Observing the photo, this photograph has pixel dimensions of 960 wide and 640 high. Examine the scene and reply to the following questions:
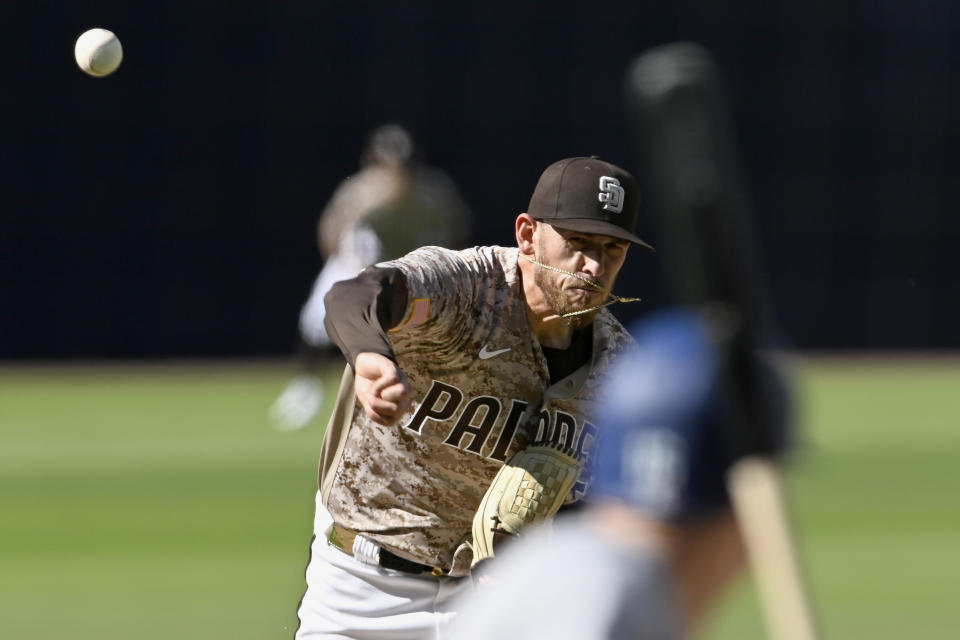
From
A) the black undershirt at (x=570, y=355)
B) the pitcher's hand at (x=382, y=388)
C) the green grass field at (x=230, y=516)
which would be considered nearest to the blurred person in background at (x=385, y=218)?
the green grass field at (x=230, y=516)

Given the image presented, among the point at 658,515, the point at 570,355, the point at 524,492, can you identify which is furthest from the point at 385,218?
the point at 658,515

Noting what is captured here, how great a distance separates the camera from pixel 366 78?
23719mm

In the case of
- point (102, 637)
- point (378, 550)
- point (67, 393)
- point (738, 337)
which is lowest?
point (67, 393)

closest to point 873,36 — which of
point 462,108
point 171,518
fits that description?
point 462,108

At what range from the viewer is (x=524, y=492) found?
4.92 m

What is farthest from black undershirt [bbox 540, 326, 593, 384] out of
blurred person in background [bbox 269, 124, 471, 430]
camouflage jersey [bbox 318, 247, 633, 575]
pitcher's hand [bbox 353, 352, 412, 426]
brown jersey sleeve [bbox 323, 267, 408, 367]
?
blurred person in background [bbox 269, 124, 471, 430]

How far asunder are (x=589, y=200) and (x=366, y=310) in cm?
92

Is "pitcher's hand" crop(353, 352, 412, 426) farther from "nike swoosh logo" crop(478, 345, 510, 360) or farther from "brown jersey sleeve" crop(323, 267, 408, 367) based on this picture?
"nike swoosh logo" crop(478, 345, 510, 360)

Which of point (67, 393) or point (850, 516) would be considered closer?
point (850, 516)

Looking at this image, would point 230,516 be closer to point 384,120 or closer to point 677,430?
point 677,430

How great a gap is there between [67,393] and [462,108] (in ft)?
23.9

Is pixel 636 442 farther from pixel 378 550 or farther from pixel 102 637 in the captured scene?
pixel 102 637

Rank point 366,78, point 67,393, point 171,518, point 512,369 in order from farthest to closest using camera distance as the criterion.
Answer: point 366,78, point 67,393, point 171,518, point 512,369

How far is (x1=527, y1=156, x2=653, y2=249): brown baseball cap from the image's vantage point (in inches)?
201
